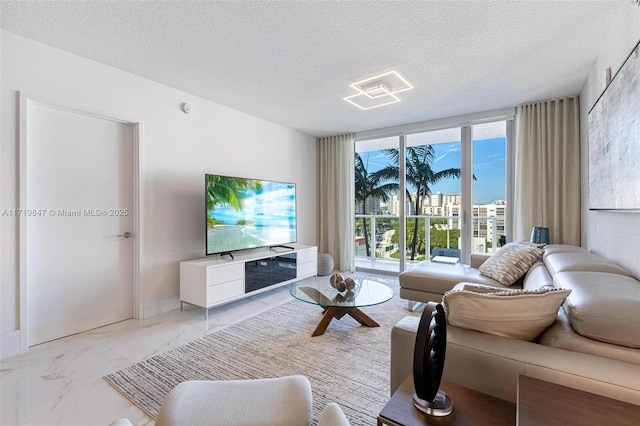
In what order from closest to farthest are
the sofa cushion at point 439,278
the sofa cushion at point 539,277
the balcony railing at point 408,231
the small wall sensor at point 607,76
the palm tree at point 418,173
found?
1. the sofa cushion at point 539,277
2. the small wall sensor at point 607,76
3. the sofa cushion at point 439,278
4. the balcony railing at point 408,231
5. the palm tree at point 418,173

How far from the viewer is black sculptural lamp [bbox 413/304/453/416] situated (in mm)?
861

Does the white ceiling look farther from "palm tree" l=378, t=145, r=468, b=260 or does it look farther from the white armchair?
the white armchair

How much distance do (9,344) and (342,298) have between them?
2.52 m

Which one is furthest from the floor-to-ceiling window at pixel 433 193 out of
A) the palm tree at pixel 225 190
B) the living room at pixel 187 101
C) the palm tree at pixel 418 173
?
the palm tree at pixel 225 190

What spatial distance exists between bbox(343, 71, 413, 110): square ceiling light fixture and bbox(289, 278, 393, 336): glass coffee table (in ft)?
6.70

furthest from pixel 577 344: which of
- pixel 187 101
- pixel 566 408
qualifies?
pixel 187 101

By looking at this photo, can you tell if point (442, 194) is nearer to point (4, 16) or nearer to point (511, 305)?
point (511, 305)

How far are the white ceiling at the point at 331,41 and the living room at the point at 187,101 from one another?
0.7 inches

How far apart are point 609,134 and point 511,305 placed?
1648 millimetres

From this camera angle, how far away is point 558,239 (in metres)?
3.28

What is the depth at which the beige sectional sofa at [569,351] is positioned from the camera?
881 millimetres

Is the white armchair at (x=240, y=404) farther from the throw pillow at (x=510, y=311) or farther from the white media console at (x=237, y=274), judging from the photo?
the white media console at (x=237, y=274)

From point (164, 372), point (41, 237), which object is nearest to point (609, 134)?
point (164, 372)

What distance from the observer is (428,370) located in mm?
861
